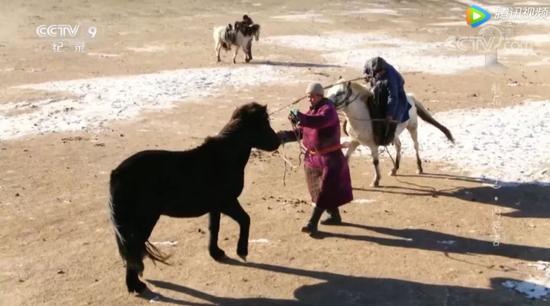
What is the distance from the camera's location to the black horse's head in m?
6.63

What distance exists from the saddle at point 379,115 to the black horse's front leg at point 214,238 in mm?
3548

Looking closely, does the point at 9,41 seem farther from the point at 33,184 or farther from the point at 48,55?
the point at 33,184

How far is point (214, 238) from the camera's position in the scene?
6.82m

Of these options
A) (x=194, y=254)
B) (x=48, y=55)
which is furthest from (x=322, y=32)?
(x=194, y=254)

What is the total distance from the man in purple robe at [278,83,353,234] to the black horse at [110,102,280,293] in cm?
63

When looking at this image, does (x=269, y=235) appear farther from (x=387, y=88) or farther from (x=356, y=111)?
(x=387, y=88)

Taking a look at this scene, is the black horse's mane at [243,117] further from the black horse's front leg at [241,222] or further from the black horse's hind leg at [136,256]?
the black horse's hind leg at [136,256]

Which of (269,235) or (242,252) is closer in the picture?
(242,252)

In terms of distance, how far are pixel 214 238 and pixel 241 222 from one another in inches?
15.6

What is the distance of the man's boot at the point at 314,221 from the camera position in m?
7.57

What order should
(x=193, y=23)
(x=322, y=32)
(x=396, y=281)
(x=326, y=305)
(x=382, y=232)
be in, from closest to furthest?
(x=326, y=305) → (x=396, y=281) → (x=382, y=232) → (x=322, y=32) → (x=193, y=23)

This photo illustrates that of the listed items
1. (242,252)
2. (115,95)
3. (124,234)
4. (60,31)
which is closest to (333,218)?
(242,252)

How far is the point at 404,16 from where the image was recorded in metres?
36.5

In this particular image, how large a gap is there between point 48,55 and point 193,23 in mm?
10741
